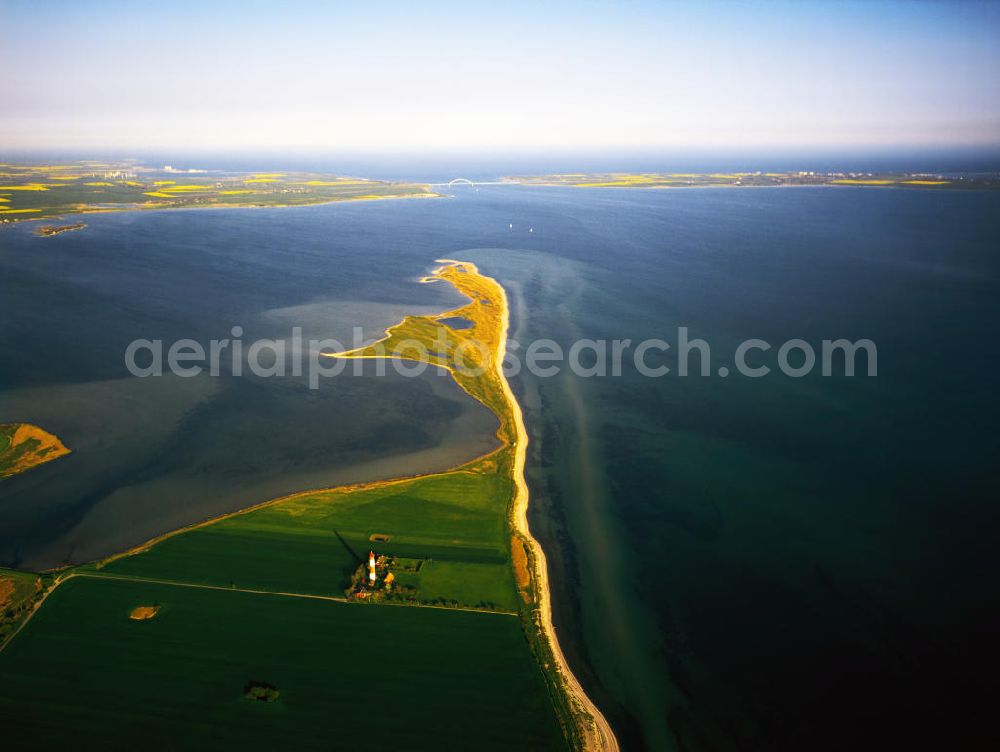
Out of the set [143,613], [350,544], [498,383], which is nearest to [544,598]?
[350,544]

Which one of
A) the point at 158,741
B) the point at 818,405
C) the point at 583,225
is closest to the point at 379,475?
the point at 158,741

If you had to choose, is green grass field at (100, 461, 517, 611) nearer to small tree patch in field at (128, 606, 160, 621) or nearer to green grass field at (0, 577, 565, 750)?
green grass field at (0, 577, 565, 750)

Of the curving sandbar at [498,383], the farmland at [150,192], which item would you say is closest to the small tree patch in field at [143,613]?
the curving sandbar at [498,383]

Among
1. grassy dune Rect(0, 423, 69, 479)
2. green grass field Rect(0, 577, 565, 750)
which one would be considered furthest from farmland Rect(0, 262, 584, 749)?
grassy dune Rect(0, 423, 69, 479)

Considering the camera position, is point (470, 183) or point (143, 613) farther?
point (470, 183)

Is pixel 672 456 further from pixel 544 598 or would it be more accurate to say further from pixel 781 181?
pixel 781 181

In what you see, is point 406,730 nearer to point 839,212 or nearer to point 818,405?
point 818,405

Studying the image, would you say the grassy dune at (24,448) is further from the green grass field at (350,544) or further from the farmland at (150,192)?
the farmland at (150,192)

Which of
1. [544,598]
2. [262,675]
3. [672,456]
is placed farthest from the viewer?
[672,456]
